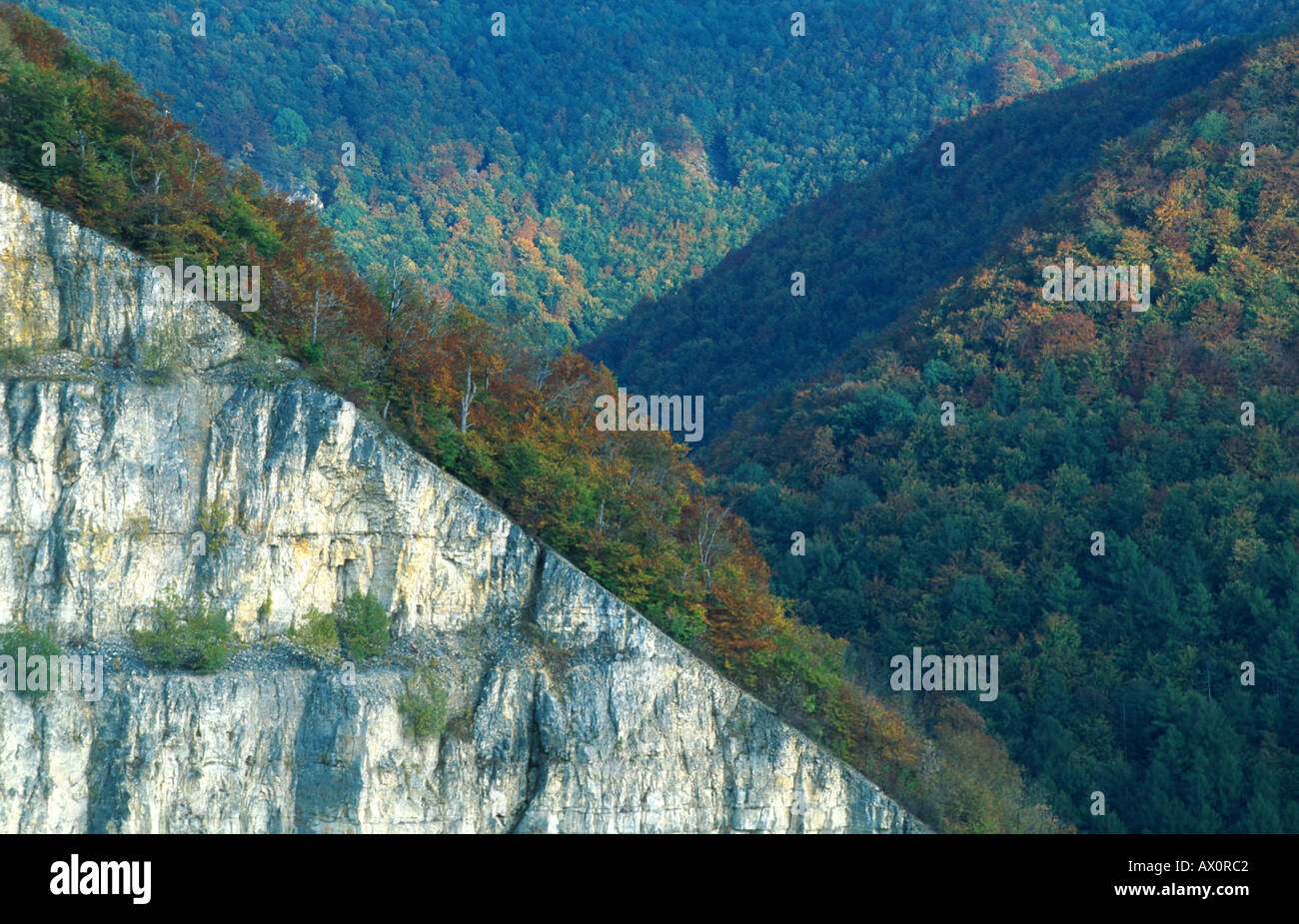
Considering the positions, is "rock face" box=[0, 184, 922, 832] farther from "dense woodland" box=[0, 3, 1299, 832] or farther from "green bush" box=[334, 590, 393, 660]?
"dense woodland" box=[0, 3, 1299, 832]

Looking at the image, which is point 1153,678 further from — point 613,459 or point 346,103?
Result: point 346,103

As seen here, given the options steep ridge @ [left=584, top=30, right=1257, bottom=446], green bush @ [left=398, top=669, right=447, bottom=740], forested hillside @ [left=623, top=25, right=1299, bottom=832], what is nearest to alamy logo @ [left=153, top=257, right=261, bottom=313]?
green bush @ [left=398, top=669, right=447, bottom=740]

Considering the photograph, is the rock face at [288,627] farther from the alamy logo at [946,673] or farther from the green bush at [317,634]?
the alamy logo at [946,673]

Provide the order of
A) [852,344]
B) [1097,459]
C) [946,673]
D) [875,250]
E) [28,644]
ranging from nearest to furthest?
1. [28,644]
2. [946,673]
3. [1097,459]
4. [852,344]
5. [875,250]

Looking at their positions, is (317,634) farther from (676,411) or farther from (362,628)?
(676,411)

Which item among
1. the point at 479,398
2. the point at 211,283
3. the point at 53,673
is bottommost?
the point at 53,673

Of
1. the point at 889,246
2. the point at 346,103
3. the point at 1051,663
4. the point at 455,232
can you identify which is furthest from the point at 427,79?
the point at 1051,663

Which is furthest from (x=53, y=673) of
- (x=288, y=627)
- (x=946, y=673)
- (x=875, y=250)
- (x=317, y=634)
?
(x=875, y=250)

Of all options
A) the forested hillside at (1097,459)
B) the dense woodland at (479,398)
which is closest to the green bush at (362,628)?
the dense woodland at (479,398)
